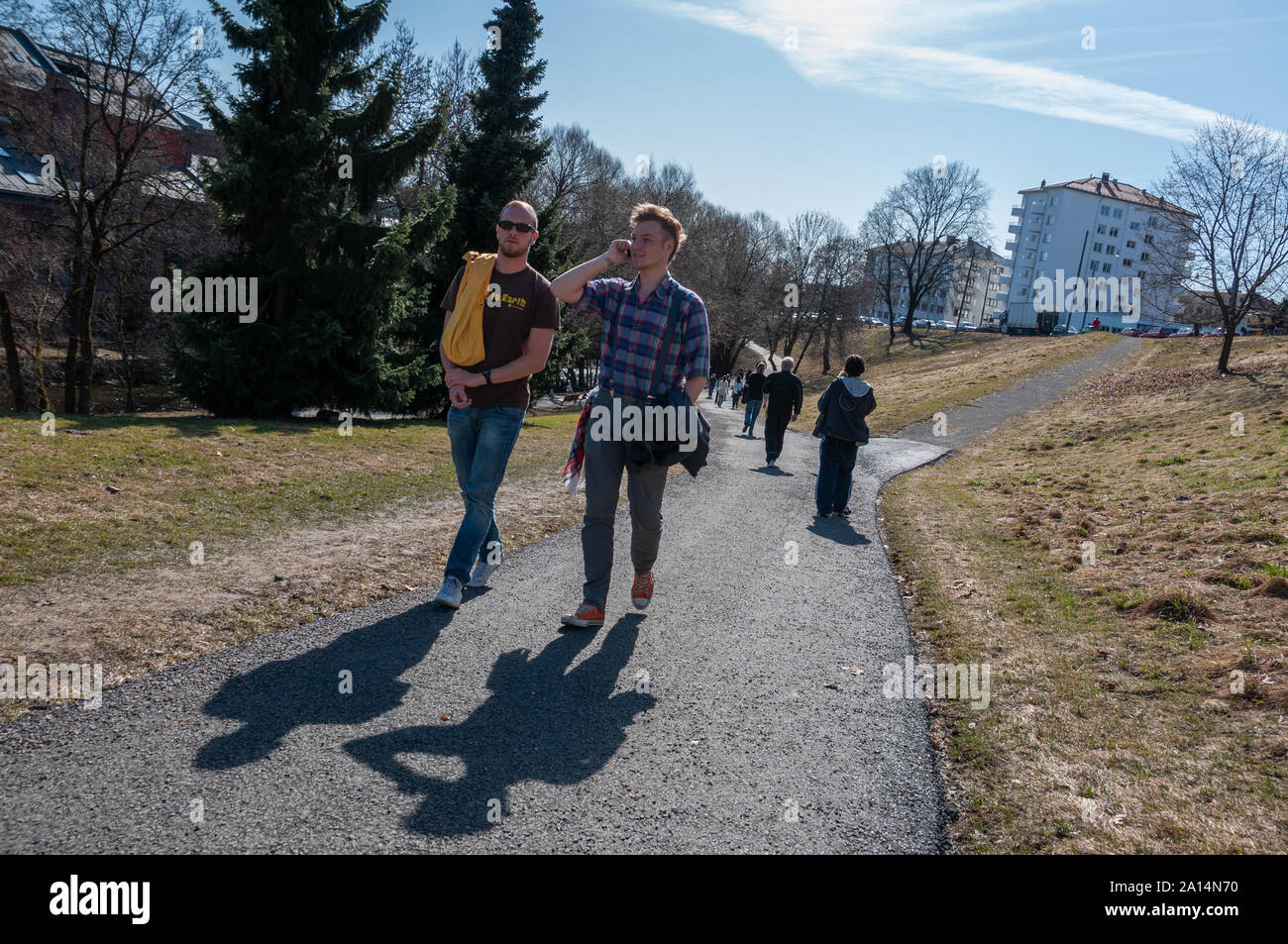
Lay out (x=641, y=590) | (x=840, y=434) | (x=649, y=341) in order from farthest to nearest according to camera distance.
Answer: (x=840, y=434) < (x=641, y=590) < (x=649, y=341)

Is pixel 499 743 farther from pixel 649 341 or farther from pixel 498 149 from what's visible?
pixel 498 149

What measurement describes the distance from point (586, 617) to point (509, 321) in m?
1.90

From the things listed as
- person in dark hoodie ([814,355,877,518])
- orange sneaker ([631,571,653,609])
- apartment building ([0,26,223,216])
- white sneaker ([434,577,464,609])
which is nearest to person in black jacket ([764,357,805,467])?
person in dark hoodie ([814,355,877,518])

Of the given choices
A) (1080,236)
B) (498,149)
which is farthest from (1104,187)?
(498,149)

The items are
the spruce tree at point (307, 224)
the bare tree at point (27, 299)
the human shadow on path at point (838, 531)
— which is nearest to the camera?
the human shadow on path at point (838, 531)

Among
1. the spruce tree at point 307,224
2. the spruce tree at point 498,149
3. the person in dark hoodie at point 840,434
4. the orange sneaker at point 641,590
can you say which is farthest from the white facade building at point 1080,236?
the orange sneaker at point 641,590

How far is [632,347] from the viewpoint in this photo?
4961mm

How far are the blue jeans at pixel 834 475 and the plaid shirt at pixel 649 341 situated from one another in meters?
6.09

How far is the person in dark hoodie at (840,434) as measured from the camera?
35.0ft

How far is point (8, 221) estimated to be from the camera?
73.9ft

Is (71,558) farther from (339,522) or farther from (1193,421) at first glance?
(1193,421)

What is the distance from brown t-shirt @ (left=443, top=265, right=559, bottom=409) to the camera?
5023mm

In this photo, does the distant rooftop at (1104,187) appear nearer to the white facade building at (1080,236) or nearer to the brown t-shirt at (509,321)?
the white facade building at (1080,236)
